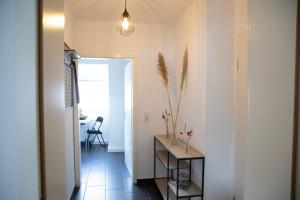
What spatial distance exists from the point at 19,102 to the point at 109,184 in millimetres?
3027

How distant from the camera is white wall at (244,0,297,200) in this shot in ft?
2.66

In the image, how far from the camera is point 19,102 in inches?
27.1

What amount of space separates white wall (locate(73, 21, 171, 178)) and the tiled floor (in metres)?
0.31

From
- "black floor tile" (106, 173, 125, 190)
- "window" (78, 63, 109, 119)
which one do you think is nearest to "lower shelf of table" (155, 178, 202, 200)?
"black floor tile" (106, 173, 125, 190)

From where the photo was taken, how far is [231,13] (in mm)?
2264

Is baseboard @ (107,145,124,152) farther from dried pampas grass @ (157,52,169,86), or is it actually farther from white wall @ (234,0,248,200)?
white wall @ (234,0,248,200)

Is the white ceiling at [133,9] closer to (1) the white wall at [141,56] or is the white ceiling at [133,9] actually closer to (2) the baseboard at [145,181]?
(1) the white wall at [141,56]

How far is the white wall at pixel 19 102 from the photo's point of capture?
0.68 m

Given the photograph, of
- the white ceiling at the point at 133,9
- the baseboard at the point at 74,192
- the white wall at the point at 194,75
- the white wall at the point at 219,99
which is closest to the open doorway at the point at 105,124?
the baseboard at the point at 74,192

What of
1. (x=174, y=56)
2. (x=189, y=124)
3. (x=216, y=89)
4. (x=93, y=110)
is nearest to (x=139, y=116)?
(x=189, y=124)

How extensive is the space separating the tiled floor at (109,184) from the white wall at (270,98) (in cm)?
243

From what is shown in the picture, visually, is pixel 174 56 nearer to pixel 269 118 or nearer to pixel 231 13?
pixel 231 13

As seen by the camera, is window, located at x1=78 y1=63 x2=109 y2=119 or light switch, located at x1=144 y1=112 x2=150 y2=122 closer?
light switch, located at x1=144 y1=112 x2=150 y2=122

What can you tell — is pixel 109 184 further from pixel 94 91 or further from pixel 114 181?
pixel 94 91
